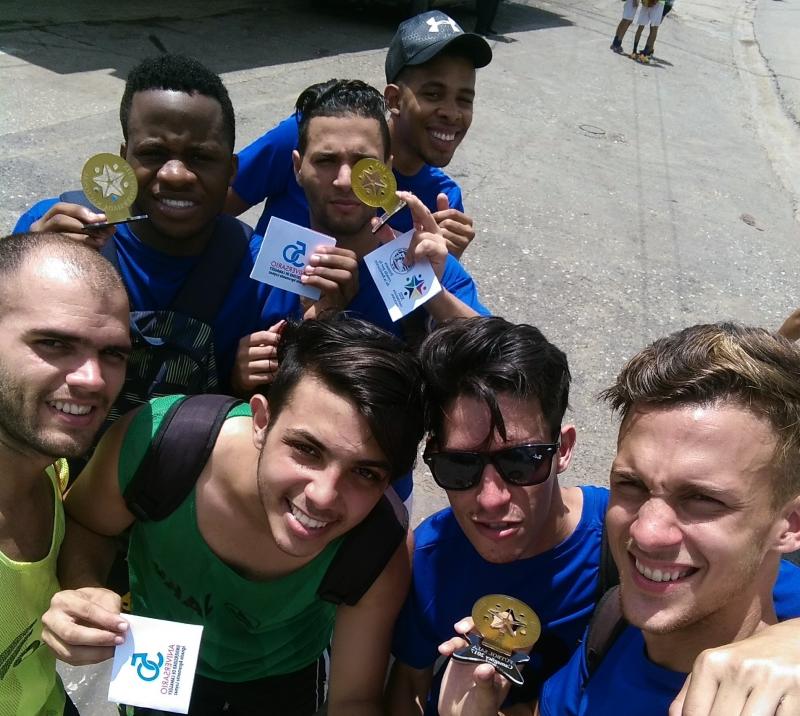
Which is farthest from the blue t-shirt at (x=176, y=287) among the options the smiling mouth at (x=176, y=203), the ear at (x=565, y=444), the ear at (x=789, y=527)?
the ear at (x=789, y=527)

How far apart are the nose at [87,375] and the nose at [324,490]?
61 cm

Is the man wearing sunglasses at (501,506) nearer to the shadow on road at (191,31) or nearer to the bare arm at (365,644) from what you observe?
the bare arm at (365,644)

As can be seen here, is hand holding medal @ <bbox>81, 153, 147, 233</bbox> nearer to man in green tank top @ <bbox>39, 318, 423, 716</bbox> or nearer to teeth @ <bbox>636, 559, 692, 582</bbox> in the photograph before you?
man in green tank top @ <bbox>39, 318, 423, 716</bbox>

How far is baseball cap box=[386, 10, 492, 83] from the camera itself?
10.4 ft

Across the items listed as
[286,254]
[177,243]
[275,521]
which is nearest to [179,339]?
[177,243]

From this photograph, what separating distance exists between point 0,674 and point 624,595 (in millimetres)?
1561

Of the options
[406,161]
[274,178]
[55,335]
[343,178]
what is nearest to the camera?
[55,335]

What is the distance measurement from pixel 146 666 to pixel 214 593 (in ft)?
1.26

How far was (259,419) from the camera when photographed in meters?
2.07

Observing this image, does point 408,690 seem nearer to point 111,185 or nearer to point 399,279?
point 399,279

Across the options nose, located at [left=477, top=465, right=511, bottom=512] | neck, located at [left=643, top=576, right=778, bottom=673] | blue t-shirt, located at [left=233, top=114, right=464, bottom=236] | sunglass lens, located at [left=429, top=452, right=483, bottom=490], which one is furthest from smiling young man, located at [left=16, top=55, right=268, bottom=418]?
neck, located at [left=643, top=576, right=778, bottom=673]

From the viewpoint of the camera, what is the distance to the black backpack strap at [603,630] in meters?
1.83

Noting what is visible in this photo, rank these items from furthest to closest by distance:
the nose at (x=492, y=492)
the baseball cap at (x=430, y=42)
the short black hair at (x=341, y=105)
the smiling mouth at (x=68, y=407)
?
the baseball cap at (x=430, y=42) → the short black hair at (x=341, y=105) → the nose at (x=492, y=492) → the smiling mouth at (x=68, y=407)

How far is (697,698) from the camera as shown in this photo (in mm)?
1283
